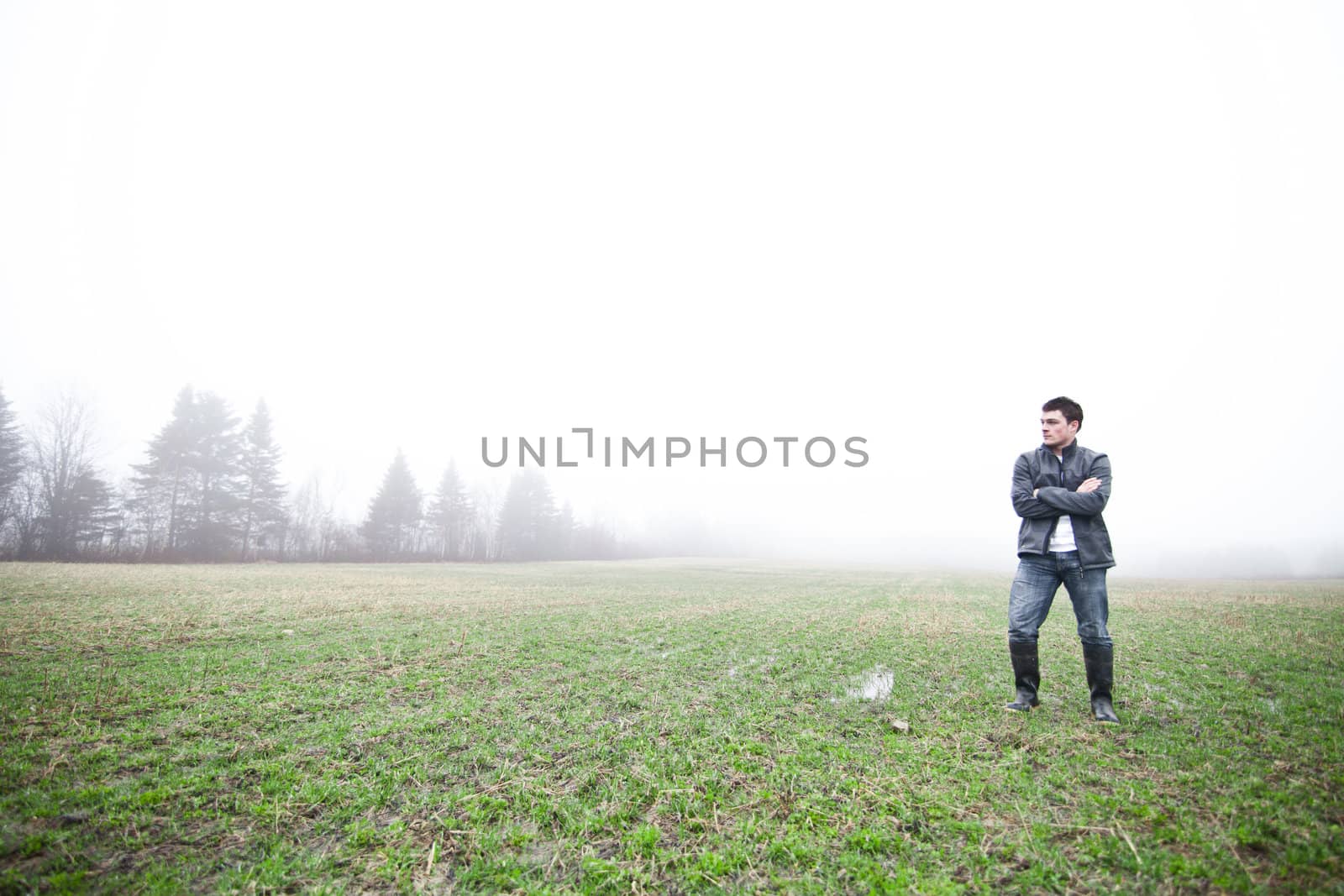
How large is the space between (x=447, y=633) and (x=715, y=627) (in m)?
5.77

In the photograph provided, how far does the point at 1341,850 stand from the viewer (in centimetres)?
301

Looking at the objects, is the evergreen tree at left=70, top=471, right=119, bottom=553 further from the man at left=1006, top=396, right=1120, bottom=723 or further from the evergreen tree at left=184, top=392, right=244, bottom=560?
the man at left=1006, top=396, right=1120, bottom=723

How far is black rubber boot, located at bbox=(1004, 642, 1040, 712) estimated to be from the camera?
600 cm

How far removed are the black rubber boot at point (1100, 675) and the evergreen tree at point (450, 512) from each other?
67.0 meters

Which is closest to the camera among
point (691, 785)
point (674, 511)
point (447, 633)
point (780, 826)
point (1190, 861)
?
point (1190, 861)

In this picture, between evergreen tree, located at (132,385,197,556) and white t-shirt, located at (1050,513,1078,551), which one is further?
evergreen tree, located at (132,385,197,556)

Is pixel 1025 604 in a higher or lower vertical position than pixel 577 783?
higher

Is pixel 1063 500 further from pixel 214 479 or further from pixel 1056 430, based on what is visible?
pixel 214 479

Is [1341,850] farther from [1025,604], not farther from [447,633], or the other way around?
[447,633]

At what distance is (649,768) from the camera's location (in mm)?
4551

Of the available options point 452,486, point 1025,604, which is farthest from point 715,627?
point 452,486

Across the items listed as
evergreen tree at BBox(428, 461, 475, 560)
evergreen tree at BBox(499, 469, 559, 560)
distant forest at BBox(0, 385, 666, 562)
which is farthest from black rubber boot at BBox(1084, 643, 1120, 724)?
evergreen tree at BBox(428, 461, 475, 560)

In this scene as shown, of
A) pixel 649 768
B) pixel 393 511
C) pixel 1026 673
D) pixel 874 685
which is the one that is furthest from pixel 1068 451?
pixel 393 511

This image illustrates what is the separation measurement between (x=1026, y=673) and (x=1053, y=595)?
1.20m
